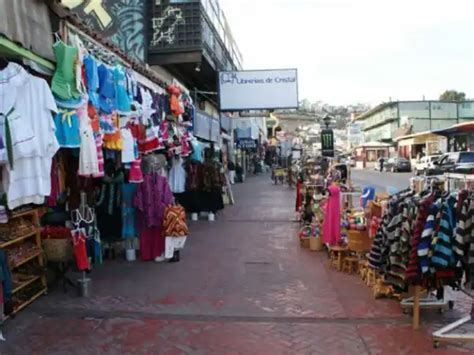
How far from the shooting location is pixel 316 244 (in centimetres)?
1008

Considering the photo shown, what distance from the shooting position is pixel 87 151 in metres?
5.78

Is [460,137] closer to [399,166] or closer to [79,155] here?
[399,166]

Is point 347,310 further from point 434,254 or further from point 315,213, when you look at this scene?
point 315,213

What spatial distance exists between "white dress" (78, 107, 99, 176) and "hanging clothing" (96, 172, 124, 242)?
3023mm

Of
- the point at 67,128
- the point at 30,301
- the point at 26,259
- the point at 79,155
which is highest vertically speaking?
the point at 67,128

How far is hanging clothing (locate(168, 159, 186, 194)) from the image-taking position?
12.7 metres

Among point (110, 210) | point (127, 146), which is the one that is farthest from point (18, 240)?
point (110, 210)

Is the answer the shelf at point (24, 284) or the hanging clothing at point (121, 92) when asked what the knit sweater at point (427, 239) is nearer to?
the hanging clothing at point (121, 92)

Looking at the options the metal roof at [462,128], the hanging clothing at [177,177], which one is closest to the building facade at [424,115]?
the metal roof at [462,128]

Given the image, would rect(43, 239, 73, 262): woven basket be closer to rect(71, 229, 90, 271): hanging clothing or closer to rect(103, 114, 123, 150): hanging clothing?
rect(71, 229, 90, 271): hanging clothing

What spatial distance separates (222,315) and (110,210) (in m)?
3.62

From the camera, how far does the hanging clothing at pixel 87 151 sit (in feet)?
18.7

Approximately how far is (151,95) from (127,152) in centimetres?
180

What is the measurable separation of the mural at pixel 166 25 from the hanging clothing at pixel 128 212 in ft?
25.3
